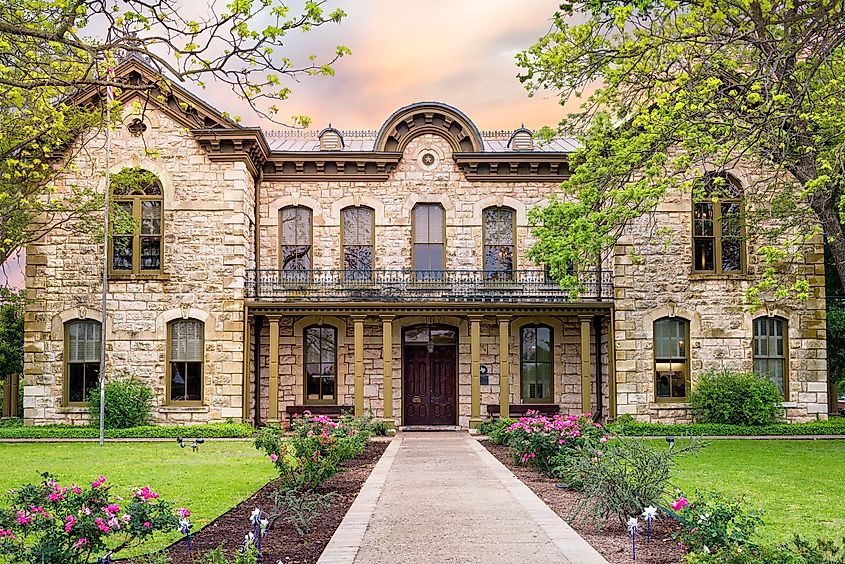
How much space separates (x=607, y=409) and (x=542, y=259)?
7.37m

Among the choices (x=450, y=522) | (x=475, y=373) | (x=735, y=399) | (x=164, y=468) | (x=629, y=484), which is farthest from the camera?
(x=475, y=373)

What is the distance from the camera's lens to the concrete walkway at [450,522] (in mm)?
8125

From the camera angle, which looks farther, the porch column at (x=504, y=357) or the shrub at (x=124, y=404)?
the porch column at (x=504, y=357)

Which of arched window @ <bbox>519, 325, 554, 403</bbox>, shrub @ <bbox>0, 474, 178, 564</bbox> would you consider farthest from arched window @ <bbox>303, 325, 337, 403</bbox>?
shrub @ <bbox>0, 474, 178, 564</bbox>

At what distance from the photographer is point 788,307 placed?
75.9ft

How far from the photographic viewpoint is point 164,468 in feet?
49.6

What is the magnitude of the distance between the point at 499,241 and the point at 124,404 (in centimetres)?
1050

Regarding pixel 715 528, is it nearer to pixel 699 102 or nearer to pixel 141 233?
pixel 699 102

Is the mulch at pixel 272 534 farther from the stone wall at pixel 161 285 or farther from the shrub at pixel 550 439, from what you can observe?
the stone wall at pixel 161 285

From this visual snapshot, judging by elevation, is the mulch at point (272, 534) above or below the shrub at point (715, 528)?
below

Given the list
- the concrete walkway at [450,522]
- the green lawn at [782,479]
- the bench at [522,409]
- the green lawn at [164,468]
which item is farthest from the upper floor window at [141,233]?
the green lawn at [782,479]

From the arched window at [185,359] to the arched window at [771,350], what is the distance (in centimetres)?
1403

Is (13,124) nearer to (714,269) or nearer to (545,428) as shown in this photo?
(545,428)

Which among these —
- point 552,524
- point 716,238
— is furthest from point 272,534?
point 716,238
